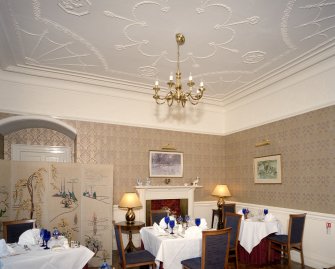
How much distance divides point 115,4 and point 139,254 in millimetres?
3596

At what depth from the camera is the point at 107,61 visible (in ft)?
18.1

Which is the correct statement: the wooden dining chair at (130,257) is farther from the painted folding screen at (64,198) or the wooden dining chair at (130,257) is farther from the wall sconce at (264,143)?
the wall sconce at (264,143)

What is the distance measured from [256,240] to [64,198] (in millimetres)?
3798

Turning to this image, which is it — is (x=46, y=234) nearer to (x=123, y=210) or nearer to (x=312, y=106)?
(x=123, y=210)

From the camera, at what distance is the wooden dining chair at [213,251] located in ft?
11.8

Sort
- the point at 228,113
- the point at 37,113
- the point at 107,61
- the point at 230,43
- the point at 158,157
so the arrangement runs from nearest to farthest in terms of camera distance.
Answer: the point at 230,43
the point at 107,61
the point at 37,113
the point at 158,157
the point at 228,113

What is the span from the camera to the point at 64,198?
5.64 meters

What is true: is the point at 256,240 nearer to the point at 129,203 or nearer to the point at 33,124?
the point at 129,203

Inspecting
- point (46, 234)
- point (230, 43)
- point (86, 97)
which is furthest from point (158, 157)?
point (46, 234)

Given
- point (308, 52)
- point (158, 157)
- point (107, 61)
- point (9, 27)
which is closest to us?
point (9, 27)

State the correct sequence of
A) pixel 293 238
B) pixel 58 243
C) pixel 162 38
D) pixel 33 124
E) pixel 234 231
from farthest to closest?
pixel 33 124 < pixel 293 238 < pixel 234 231 < pixel 162 38 < pixel 58 243

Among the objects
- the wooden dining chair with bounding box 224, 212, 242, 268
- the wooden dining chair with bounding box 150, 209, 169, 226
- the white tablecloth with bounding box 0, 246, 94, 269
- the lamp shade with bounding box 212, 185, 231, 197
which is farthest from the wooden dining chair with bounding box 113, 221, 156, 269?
A: the lamp shade with bounding box 212, 185, 231, 197

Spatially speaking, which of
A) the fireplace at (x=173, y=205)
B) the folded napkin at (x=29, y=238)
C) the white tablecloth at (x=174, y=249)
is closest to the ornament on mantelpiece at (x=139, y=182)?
the fireplace at (x=173, y=205)

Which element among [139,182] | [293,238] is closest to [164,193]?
[139,182]
